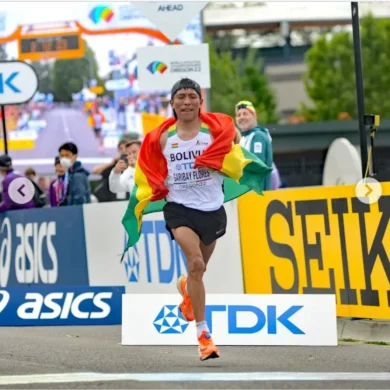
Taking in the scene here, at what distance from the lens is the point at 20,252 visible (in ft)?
52.4

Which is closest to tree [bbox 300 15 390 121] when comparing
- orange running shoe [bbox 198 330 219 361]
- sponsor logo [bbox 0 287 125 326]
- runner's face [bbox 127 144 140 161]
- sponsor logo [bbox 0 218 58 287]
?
sponsor logo [bbox 0 218 58 287]

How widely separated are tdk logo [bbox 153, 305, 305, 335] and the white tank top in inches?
55.6

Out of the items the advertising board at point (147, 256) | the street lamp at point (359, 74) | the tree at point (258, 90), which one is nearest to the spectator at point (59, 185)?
the advertising board at point (147, 256)

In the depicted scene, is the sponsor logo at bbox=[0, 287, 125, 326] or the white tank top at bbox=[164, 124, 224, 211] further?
the sponsor logo at bbox=[0, 287, 125, 326]

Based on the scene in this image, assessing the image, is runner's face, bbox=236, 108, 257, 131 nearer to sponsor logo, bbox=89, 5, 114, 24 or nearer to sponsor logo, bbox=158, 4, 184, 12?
sponsor logo, bbox=158, 4, 184, 12

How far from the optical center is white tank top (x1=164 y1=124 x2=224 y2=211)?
8906 millimetres

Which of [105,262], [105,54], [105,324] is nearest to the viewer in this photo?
[105,324]

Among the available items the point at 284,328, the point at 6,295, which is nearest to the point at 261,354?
the point at 284,328

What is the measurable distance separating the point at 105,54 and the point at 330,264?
1426 inches

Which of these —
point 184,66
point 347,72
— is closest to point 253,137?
point 184,66

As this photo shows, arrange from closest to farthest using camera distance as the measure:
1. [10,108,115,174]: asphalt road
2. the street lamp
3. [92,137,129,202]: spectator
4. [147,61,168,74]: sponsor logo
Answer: the street lamp, [147,61,168,74]: sponsor logo, [92,137,129,202]: spectator, [10,108,115,174]: asphalt road

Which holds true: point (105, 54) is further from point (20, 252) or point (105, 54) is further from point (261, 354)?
point (261, 354)

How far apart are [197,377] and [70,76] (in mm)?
43405

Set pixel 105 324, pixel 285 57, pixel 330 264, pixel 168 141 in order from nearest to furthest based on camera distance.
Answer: pixel 168 141 → pixel 330 264 → pixel 105 324 → pixel 285 57
